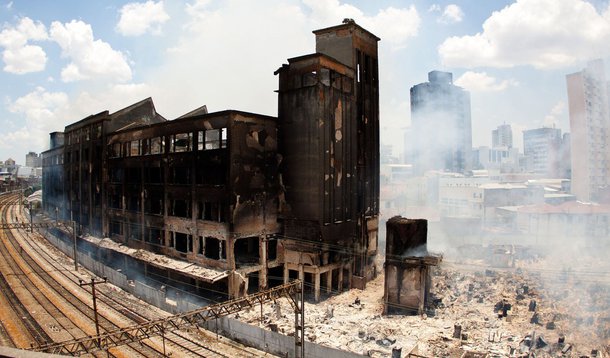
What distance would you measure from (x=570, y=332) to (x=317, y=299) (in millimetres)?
13618

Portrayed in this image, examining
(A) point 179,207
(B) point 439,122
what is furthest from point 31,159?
(A) point 179,207

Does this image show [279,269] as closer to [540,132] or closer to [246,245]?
[246,245]

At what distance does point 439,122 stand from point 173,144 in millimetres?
50742

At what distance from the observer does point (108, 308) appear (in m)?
26.2

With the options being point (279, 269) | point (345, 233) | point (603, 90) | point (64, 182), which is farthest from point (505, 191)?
point (64, 182)

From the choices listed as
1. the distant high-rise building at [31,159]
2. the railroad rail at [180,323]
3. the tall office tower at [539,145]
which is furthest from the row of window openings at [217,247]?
the distant high-rise building at [31,159]

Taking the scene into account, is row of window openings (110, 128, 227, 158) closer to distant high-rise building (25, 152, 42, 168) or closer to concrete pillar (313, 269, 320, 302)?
concrete pillar (313, 269, 320, 302)

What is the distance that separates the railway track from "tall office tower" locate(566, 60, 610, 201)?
53.7 meters

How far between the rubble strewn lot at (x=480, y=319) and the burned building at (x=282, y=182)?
3388 mm

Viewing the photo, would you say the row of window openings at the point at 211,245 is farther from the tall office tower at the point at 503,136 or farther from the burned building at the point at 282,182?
the tall office tower at the point at 503,136

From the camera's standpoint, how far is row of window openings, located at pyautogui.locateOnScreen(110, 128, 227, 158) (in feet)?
91.0

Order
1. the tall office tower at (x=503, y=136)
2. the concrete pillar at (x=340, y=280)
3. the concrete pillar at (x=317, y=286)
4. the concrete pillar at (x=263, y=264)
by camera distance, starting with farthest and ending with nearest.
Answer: the tall office tower at (x=503, y=136), the concrete pillar at (x=340, y=280), the concrete pillar at (x=263, y=264), the concrete pillar at (x=317, y=286)

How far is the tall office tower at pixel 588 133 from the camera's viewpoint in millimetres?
53906

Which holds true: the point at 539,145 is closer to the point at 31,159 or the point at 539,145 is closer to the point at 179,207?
the point at 179,207
